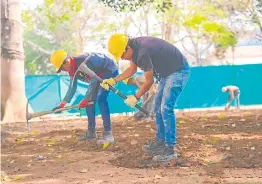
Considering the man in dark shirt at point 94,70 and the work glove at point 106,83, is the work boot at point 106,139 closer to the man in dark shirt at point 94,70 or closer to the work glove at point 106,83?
the man in dark shirt at point 94,70

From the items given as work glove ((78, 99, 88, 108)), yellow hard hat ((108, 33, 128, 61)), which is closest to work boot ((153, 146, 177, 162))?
yellow hard hat ((108, 33, 128, 61))

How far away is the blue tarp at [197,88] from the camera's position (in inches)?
647

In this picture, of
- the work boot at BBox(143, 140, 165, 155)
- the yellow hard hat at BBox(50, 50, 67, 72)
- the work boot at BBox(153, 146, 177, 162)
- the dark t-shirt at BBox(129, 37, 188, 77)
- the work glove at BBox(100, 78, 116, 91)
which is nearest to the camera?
the work boot at BBox(153, 146, 177, 162)

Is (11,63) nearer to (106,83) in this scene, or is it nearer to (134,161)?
(106,83)

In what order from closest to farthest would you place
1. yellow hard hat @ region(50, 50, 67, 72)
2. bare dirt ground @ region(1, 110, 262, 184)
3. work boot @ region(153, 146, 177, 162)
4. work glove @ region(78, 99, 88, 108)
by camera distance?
1. bare dirt ground @ region(1, 110, 262, 184)
2. work boot @ region(153, 146, 177, 162)
3. yellow hard hat @ region(50, 50, 67, 72)
4. work glove @ region(78, 99, 88, 108)

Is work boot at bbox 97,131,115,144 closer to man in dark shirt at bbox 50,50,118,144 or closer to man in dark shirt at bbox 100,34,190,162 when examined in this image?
man in dark shirt at bbox 50,50,118,144

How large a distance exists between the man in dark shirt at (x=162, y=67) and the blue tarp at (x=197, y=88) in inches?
415

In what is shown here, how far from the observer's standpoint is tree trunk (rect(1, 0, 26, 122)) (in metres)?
13.4

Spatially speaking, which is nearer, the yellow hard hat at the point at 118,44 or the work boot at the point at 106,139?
the yellow hard hat at the point at 118,44

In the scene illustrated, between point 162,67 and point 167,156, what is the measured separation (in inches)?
41.6

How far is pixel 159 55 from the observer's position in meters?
5.75

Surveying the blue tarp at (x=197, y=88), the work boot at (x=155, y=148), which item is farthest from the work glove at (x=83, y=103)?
the blue tarp at (x=197, y=88)

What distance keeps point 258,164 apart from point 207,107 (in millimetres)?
12021

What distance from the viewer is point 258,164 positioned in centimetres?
530
